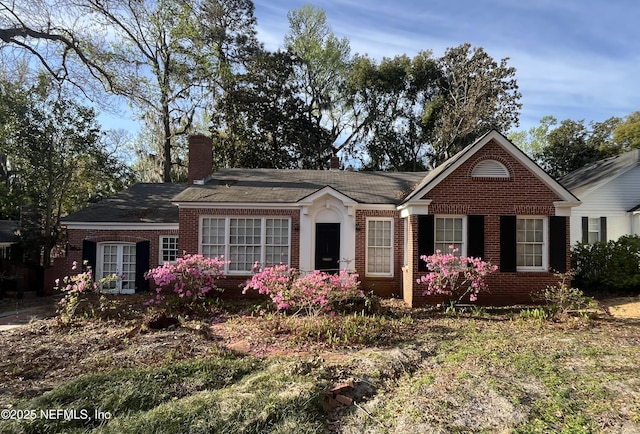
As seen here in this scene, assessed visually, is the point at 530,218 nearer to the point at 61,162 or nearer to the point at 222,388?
the point at 222,388

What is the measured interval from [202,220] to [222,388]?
8.46 m

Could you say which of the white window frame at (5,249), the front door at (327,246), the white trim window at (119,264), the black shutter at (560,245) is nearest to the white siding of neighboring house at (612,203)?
the black shutter at (560,245)

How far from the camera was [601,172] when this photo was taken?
1830 centimetres

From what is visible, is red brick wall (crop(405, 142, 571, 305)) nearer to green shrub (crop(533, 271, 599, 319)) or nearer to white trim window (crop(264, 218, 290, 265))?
green shrub (crop(533, 271, 599, 319))

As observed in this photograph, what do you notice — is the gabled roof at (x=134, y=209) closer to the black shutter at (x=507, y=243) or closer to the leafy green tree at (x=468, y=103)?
the black shutter at (x=507, y=243)

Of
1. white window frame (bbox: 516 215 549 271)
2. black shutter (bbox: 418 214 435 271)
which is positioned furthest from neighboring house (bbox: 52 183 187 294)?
white window frame (bbox: 516 215 549 271)

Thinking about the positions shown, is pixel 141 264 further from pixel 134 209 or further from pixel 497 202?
pixel 497 202

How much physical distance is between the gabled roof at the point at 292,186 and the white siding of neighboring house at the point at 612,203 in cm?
708

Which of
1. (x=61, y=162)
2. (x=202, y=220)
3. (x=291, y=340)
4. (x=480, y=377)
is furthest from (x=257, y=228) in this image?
(x=61, y=162)

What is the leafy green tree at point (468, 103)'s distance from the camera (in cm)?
2867

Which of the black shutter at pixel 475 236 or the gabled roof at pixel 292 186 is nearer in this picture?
the black shutter at pixel 475 236

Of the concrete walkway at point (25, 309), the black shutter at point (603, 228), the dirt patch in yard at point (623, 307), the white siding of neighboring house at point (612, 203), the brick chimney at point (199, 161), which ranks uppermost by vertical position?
the brick chimney at point (199, 161)

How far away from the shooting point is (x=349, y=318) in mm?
8680

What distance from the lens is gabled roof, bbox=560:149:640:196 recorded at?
16703 millimetres
